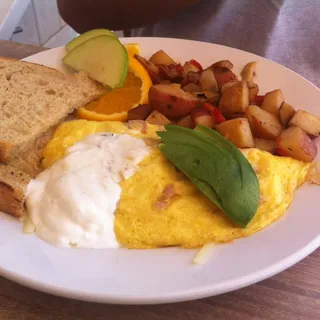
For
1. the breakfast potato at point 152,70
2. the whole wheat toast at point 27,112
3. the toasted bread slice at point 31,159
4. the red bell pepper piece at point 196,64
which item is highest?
the red bell pepper piece at point 196,64

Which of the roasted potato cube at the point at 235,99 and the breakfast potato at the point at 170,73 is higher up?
the roasted potato cube at the point at 235,99

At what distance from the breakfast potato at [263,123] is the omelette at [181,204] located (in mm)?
129

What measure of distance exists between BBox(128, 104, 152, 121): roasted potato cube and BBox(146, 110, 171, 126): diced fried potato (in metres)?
0.04

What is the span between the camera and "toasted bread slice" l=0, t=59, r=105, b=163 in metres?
1.39

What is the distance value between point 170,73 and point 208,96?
0.19m

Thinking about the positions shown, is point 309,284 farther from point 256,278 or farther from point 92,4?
point 92,4

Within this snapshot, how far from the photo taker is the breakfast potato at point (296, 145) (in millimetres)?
1277

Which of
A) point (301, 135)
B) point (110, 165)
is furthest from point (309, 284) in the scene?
point (110, 165)

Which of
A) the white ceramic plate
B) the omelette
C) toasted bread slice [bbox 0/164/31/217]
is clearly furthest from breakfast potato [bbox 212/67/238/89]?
toasted bread slice [bbox 0/164/31/217]

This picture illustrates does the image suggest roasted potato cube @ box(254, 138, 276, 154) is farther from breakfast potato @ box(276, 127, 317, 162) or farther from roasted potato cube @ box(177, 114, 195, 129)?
roasted potato cube @ box(177, 114, 195, 129)

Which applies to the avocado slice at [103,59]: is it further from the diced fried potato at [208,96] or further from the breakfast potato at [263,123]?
the breakfast potato at [263,123]

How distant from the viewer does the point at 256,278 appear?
0.97m

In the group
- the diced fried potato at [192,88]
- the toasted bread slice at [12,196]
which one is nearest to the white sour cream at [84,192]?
the toasted bread slice at [12,196]

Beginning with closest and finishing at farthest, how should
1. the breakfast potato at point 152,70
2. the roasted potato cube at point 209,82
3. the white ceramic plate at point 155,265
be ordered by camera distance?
1. the white ceramic plate at point 155,265
2. the roasted potato cube at point 209,82
3. the breakfast potato at point 152,70
